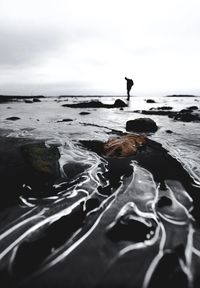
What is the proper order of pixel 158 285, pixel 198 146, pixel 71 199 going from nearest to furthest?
pixel 158 285 → pixel 71 199 → pixel 198 146

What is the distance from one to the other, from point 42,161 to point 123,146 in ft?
9.11

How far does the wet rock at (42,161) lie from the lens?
545cm

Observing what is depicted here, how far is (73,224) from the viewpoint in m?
3.47

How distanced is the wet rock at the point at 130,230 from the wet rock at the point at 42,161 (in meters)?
2.33

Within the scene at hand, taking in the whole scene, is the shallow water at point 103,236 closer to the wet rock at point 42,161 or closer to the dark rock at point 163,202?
the dark rock at point 163,202

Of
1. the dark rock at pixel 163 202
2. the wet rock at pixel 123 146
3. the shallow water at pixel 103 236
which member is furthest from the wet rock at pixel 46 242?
the wet rock at pixel 123 146

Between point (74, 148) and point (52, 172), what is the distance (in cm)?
300

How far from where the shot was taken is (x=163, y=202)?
4.14 meters

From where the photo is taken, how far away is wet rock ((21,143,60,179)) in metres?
5.45

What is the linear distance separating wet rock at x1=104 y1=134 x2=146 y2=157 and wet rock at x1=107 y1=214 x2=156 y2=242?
141 inches

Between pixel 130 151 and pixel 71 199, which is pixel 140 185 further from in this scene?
pixel 130 151

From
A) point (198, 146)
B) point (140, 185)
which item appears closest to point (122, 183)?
Answer: point (140, 185)

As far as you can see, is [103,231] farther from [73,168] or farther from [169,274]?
[73,168]

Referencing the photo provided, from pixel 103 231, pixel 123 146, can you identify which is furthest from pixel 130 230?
pixel 123 146
